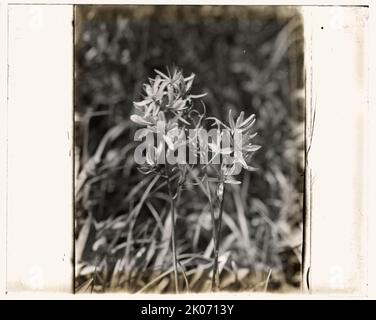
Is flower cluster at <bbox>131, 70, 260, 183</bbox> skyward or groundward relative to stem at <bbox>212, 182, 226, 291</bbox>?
skyward

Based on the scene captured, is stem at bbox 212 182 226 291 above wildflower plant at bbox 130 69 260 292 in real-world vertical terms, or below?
below

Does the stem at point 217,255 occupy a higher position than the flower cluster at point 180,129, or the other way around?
the flower cluster at point 180,129

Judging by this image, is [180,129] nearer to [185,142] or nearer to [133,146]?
[185,142]

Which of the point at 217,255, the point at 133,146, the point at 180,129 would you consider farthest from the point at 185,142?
the point at 217,255

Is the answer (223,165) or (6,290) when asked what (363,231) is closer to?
(223,165)
